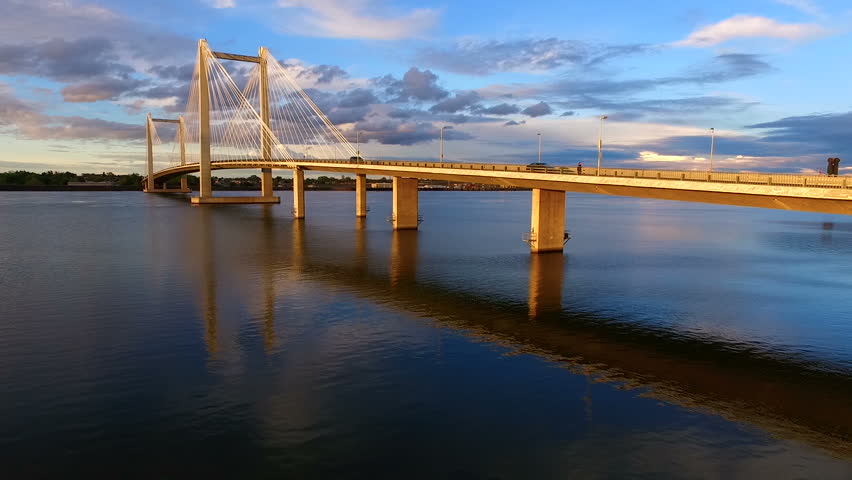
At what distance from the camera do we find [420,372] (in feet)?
72.3

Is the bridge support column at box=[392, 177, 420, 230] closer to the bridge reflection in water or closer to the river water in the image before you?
the bridge reflection in water

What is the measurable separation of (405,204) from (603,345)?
60115 millimetres

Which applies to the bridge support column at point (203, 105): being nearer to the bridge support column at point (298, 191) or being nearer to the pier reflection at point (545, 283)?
the bridge support column at point (298, 191)

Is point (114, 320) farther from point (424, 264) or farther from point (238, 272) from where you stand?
point (424, 264)

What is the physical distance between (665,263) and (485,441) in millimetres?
44248

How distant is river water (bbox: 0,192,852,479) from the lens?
15.4 metres

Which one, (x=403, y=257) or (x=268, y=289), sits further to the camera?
(x=403, y=257)

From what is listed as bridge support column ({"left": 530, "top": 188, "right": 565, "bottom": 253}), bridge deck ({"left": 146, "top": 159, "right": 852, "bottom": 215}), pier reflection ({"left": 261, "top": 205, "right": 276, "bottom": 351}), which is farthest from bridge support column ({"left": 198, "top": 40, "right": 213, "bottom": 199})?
bridge support column ({"left": 530, "top": 188, "right": 565, "bottom": 253})

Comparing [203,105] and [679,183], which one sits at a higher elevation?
[203,105]

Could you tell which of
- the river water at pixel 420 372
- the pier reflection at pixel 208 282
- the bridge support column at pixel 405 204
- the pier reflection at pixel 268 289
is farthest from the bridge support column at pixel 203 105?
the river water at pixel 420 372

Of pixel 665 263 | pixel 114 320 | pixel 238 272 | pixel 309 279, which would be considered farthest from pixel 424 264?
pixel 114 320

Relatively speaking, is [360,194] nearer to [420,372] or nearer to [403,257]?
[403,257]

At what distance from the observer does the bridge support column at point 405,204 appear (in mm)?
82250

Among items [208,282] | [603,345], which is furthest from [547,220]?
[208,282]
